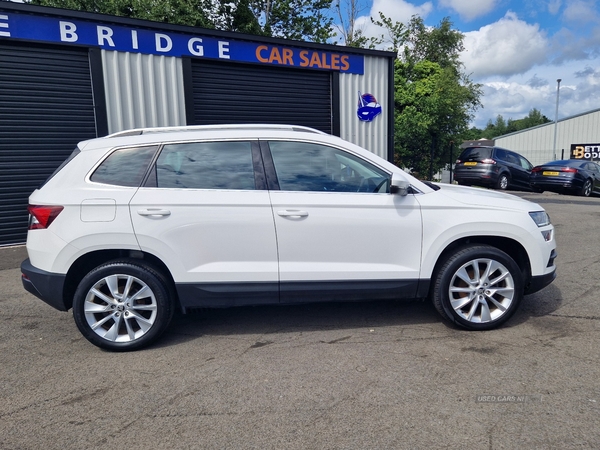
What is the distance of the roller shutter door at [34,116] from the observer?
26.2 feet

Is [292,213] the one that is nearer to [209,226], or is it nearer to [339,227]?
[339,227]

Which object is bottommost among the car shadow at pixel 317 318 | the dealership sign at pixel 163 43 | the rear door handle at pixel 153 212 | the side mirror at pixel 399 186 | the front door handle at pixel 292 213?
the car shadow at pixel 317 318

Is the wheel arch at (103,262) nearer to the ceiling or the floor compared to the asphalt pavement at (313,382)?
nearer to the ceiling

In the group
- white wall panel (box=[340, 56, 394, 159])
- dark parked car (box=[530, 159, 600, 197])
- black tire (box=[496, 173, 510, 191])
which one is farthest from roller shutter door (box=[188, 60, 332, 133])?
Answer: dark parked car (box=[530, 159, 600, 197])

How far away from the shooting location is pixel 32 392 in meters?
3.26

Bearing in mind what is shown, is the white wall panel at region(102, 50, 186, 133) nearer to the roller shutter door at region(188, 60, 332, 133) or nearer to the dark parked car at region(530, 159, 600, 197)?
the roller shutter door at region(188, 60, 332, 133)

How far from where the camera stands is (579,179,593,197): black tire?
649 inches

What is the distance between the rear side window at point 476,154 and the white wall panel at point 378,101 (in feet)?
24.5

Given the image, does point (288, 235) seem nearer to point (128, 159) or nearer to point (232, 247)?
point (232, 247)

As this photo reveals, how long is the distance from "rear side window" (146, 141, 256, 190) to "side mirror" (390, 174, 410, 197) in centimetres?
121

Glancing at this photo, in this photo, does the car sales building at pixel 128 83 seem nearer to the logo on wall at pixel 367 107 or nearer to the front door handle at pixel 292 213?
the logo on wall at pixel 367 107

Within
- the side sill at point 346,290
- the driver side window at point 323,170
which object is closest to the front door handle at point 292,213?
the driver side window at point 323,170

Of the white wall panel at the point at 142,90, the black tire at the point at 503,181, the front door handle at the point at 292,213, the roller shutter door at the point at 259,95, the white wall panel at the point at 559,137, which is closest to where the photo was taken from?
the front door handle at the point at 292,213

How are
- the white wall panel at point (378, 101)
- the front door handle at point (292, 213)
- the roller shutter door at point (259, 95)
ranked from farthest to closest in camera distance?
1. the white wall panel at point (378, 101)
2. the roller shutter door at point (259, 95)
3. the front door handle at point (292, 213)
